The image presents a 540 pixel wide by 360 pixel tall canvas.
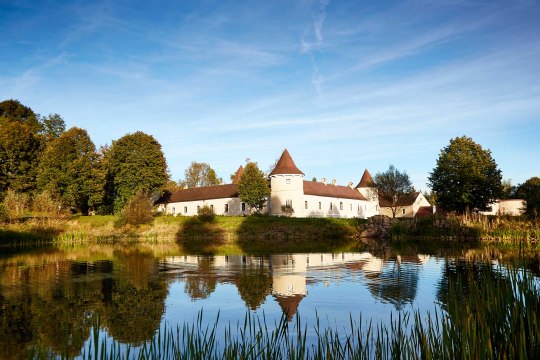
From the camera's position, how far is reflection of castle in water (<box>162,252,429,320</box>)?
53.1 feet

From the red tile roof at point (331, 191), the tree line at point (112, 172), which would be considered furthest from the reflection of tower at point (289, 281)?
the red tile roof at point (331, 191)

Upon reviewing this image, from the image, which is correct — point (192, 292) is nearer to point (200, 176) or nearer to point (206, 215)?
point (206, 215)

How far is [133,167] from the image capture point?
219ft

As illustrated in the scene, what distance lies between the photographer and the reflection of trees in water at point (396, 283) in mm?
15347

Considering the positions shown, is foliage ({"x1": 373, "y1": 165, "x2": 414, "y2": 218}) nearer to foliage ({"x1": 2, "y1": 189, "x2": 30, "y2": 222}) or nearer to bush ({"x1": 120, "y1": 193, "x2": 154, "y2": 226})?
bush ({"x1": 120, "y1": 193, "x2": 154, "y2": 226})

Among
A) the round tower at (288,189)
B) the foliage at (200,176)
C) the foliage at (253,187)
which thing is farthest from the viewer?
the foliage at (200,176)

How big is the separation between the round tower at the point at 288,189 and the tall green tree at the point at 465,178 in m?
18.3

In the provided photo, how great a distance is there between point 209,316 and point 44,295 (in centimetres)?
692

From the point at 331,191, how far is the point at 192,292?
208ft

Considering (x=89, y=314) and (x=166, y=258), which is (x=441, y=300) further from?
(x=166, y=258)

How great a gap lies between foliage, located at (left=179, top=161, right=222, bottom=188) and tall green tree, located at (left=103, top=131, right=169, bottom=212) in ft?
141

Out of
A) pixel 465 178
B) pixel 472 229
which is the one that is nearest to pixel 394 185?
pixel 465 178

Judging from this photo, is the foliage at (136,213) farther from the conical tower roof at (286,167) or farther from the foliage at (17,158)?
the conical tower roof at (286,167)

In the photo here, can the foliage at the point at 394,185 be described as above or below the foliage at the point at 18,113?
below
